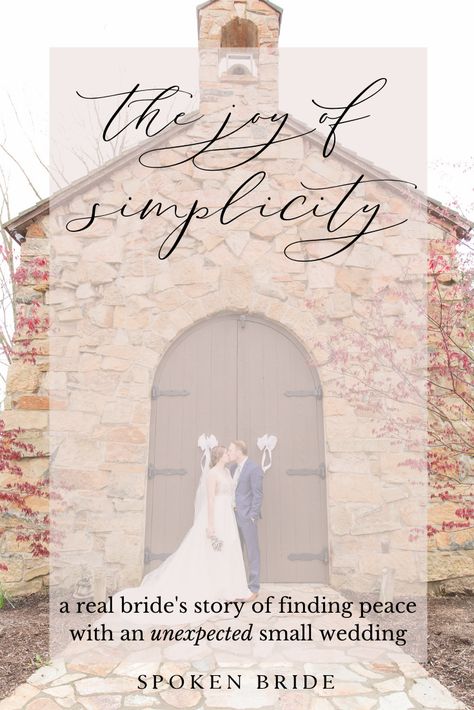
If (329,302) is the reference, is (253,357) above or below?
below

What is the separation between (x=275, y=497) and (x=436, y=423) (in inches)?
79.5

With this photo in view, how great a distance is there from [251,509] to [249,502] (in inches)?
3.8

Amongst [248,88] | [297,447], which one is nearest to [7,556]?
[297,447]

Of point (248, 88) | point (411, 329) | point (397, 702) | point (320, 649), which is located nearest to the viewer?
point (397, 702)

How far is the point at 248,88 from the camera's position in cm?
739

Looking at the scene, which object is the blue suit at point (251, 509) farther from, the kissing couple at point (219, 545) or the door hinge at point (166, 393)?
the door hinge at point (166, 393)

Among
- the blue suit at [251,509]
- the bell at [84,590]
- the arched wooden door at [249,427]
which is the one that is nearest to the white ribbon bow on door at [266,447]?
the arched wooden door at [249,427]

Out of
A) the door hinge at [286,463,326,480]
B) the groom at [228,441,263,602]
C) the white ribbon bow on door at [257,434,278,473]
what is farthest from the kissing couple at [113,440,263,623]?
the door hinge at [286,463,326,480]

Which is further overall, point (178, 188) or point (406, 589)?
point (178, 188)

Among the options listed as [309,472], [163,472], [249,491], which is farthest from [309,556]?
[163,472]

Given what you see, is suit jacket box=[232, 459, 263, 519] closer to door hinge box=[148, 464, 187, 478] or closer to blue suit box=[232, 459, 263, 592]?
blue suit box=[232, 459, 263, 592]

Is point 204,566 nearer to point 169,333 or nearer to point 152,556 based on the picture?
point 152,556

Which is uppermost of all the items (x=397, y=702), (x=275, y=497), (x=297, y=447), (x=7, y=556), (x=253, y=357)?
(x=253, y=357)

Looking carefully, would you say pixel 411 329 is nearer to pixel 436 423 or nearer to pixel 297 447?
pixel 436 423
